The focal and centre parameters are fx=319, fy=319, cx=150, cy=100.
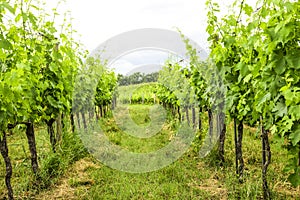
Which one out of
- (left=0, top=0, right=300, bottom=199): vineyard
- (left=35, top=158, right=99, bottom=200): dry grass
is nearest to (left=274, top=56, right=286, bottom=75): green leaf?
(left=0, top=0, right=300, bottom=199): vineyard

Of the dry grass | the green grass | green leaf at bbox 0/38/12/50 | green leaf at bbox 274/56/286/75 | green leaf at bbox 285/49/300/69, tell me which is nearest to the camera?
green leaf at bbox 0/38/12/50

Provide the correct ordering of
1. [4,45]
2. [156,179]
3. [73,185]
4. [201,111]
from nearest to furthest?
[4,45] < [73,185] < [156,179] < [201,111]

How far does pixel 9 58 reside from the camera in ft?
14.5

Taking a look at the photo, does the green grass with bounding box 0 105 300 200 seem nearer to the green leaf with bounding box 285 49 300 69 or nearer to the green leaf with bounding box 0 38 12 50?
the green leaf with bounding box 285 49 300 69

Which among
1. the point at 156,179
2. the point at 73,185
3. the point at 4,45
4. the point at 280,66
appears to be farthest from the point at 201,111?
the point at 4,45

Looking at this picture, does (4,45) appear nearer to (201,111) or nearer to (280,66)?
(280,66)

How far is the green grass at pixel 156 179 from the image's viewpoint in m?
4.87

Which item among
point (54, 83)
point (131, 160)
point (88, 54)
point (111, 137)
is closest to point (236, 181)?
point (131, 160)

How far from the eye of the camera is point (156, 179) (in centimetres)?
571

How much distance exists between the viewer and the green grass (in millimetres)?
4867

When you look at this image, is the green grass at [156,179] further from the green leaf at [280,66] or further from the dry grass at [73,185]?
the green leaf at [280,66]

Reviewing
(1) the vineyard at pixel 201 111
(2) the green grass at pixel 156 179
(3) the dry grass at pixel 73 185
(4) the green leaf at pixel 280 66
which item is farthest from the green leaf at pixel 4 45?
(3) the dry grass at pixel 73 185

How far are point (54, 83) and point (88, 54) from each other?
3917 mm

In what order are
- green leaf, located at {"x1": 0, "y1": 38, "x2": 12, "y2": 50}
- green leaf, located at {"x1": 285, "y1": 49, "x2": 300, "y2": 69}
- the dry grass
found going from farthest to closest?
1. the dry grass
2. green leaf, located at {"x1": 285, "y1": 49, "x2": 300, "y2": 69}
3. green leaf, located at {"x1": 0, "y1": 38, "x2": 12, "y2": 50}
